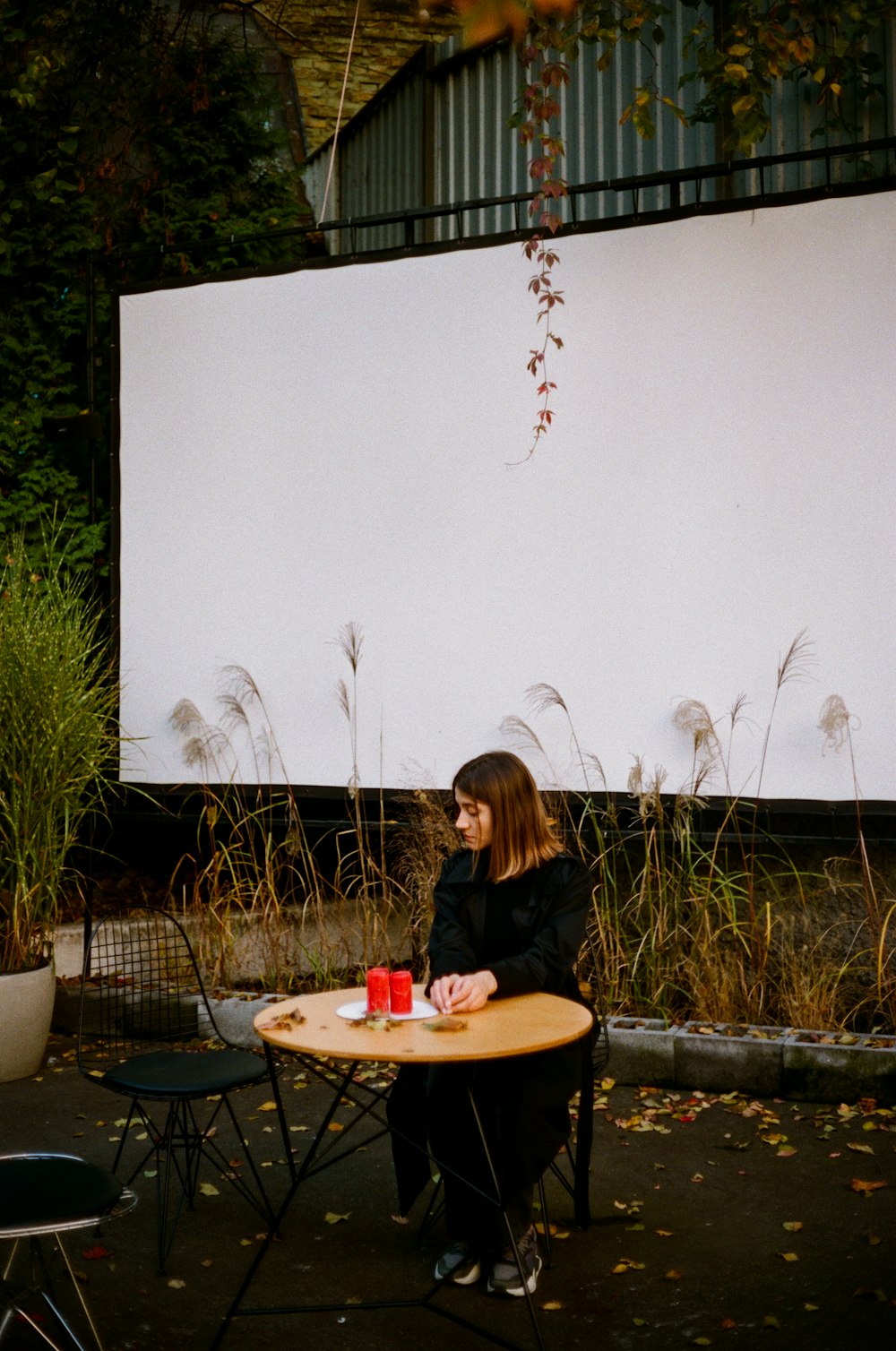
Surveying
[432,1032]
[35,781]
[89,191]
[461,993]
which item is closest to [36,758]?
[35,781]

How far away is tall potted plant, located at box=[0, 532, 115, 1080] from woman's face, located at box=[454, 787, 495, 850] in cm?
261

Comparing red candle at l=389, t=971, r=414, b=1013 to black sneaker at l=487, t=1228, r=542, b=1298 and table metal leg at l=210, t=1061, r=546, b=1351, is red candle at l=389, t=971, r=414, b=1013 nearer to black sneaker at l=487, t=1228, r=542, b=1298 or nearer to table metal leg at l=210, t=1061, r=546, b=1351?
table metal leg at l=210, t=1061, r=546, b=1351

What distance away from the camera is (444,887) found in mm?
3564

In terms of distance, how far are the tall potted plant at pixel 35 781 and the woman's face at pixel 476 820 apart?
8.58 feet

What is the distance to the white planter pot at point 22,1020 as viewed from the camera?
524 cm

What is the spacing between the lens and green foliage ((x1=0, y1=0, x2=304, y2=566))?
7.42m

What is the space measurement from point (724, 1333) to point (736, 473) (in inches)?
139

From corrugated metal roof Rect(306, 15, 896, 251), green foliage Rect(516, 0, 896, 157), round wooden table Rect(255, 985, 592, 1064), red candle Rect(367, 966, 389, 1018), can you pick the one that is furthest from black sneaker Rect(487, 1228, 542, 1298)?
corrugated metal roof Rect(306, 15, 896, 251)

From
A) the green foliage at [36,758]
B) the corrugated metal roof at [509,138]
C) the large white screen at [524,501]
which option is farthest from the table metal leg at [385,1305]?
the corrugated metal roof at [509,138]

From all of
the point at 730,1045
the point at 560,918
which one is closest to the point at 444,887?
the point at 560,918

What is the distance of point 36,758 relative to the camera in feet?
18.0

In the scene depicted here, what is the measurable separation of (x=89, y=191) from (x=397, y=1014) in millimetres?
6168

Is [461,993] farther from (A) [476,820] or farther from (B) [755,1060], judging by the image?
(B) [755,1060]

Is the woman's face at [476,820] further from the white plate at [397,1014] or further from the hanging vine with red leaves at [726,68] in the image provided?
the hanging vine with red leaves at [726,68]
